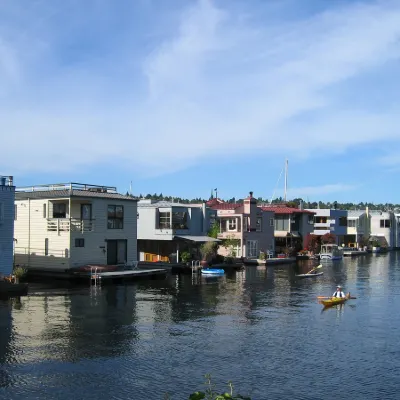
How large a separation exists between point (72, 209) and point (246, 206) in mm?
32755

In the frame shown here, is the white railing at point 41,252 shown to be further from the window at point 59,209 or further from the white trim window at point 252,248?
the white trim window at point 252,248

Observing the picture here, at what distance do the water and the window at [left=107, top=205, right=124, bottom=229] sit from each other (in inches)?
462

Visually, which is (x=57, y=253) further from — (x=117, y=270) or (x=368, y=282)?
(x=368, y=282)

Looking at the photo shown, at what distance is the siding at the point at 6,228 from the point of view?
139ft

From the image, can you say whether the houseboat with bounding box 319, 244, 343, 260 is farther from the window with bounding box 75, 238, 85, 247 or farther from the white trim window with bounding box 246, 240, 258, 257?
the window with bounding box 75, 238, 85, 247

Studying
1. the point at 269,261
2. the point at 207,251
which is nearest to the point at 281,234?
the point at 269,261

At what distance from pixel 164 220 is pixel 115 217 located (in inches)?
427

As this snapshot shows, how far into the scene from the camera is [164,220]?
66688mm

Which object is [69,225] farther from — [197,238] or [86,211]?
[197,238]

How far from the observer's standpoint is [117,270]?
5425cm

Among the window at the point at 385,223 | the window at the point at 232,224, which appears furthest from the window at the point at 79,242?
the window at the point at 385,223

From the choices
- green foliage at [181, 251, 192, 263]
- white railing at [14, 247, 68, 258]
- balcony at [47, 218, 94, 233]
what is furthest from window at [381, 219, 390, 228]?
white railing at [14, 247, 68, 258]

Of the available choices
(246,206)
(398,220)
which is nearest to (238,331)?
(246,206)

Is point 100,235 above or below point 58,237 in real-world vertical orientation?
above
